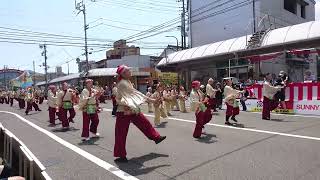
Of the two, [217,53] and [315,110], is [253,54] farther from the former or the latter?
[315,110]

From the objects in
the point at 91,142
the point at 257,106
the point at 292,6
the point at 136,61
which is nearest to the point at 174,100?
the point at 257,106

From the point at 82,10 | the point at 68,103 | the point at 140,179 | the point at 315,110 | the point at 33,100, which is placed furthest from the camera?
the point at 82,10

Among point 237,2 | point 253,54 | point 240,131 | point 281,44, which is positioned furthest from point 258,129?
point 237,2

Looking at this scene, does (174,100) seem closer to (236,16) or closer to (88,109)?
(88,109)

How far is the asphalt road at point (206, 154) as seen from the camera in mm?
6848

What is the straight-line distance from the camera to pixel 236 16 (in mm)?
38219

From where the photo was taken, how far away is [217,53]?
2775 centimetres

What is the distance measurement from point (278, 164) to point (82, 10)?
4484 centimetres

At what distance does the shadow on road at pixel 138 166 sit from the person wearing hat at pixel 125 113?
23 cm

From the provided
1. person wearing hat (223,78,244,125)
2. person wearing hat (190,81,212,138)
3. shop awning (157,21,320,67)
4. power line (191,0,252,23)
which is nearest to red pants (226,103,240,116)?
person wearing hat (223,78,244,125)

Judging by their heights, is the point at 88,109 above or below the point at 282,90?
below

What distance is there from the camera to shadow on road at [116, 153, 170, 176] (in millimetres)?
7185

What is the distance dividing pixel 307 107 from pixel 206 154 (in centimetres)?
979

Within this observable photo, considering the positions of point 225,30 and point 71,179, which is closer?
point 71,179
